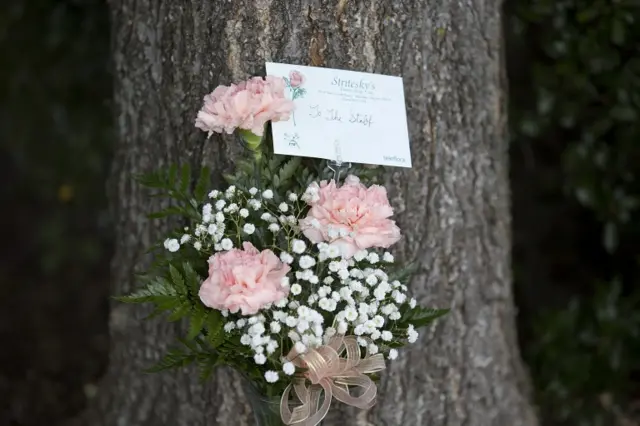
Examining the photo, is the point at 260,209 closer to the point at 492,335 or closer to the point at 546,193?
the point at 492,335

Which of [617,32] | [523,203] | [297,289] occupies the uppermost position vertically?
[617,32]

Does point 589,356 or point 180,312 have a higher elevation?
point 180,312

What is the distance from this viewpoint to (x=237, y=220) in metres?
1.01

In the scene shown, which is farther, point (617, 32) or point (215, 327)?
point (617, 32)

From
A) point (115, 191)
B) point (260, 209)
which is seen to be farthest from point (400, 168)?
point (115, 191)

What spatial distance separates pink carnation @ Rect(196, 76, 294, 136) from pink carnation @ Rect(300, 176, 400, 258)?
12 cm

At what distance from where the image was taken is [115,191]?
1526 mm

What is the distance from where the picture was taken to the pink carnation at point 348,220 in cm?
97

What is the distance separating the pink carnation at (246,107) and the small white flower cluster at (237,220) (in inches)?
3.6

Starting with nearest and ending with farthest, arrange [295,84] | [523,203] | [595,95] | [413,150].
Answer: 1. [295,84]
2. [413,150]
3. [595,95]
4. [523,203]

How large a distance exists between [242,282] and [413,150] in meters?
0.50

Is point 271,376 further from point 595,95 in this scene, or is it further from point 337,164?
point 595,95

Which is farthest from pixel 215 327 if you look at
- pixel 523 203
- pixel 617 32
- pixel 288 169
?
pixel 523 203

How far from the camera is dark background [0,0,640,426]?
1.87 m
